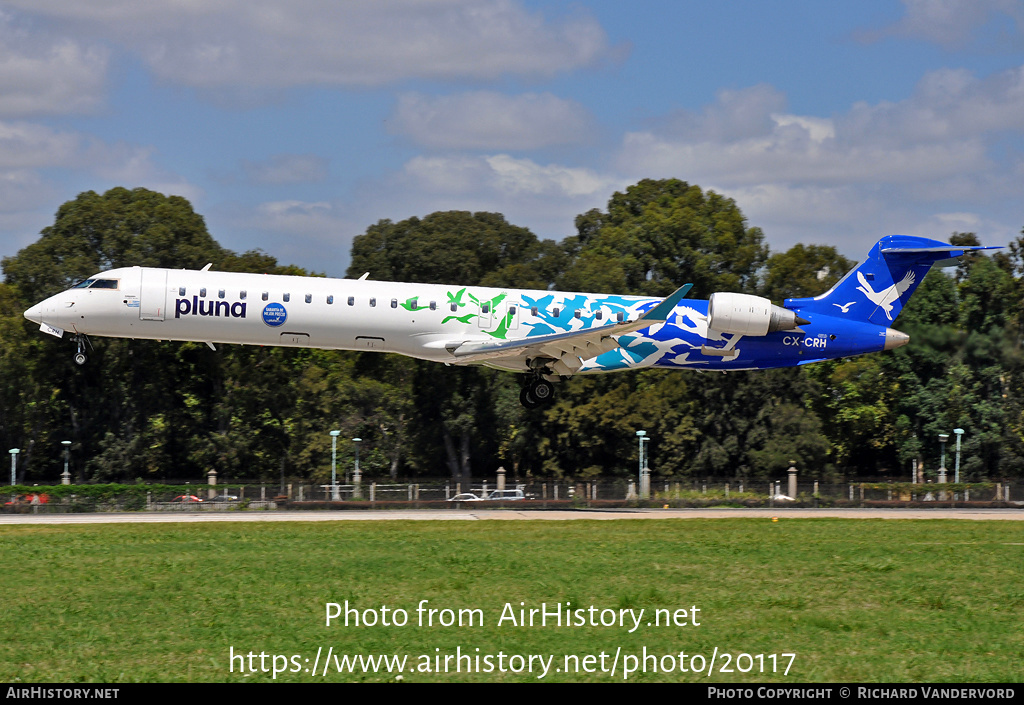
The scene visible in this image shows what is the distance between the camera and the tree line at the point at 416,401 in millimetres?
61656

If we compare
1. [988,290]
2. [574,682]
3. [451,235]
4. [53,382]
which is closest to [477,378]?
[451,235]

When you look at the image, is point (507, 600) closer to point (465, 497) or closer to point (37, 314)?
point (37, 314)

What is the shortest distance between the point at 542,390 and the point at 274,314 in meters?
8.91

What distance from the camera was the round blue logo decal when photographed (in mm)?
31672

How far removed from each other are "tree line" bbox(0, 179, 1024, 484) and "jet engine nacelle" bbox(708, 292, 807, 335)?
26.2 meters

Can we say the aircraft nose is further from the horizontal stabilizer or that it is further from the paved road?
the horizontal stabilizer

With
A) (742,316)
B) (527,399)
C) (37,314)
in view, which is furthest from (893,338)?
(37,314)

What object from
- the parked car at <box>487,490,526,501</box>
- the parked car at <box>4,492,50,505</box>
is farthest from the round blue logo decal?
the parked car at <box>487,490,526,501</box>

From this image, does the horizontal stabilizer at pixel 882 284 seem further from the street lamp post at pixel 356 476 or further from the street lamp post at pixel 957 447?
the street lamp post at pixel 957 447

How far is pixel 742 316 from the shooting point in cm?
3522

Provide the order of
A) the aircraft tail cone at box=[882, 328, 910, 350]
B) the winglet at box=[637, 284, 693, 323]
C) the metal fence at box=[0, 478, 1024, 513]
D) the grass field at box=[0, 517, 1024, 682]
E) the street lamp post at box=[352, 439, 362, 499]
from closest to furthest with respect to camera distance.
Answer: the grass field at box=[0, 517, 1024, 682] → the winglet at box=[637, 284, 693, 323] → the aircraft tail cone at box=[882, 328, 910, 350] → the metal fence at box=[0, 478, 1024, 513] → the street lamp post at box=[352, 439, 362, 499]

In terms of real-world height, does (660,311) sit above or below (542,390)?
above

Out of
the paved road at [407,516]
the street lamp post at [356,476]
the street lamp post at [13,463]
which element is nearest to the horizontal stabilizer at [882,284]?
the paved road at [407,516]

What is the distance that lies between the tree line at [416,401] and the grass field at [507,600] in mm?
36031
